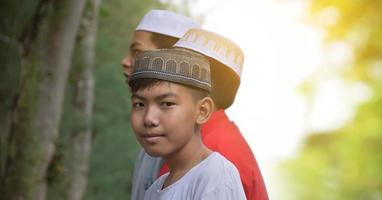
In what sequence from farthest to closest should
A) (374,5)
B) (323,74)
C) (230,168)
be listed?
(323,74) → (374,5) → (230,168)

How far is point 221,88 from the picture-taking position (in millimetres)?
3879

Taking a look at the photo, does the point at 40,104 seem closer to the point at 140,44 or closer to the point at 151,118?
the point at 140,44

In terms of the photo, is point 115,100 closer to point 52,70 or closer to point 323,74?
point 323,74

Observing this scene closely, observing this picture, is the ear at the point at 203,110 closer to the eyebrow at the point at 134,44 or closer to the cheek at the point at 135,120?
the cheek at the point at 135,120

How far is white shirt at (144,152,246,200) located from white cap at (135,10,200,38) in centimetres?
100

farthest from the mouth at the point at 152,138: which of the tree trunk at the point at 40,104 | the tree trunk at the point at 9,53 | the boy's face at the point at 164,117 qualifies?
the tree trunk at the point at 9,53

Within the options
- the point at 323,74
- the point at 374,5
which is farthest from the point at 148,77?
the point at 323,74

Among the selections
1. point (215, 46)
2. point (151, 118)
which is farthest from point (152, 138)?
point (215, 46)

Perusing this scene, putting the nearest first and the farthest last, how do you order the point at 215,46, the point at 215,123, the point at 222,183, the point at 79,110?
the point at 222,183 < the point at 215,46 < the point at 215,123 < the point at 79,110

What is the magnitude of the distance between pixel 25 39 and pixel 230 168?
13.4ft

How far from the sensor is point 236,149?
12.6 ft

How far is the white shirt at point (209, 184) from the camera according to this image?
3213mm

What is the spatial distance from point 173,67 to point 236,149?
640 millimetres

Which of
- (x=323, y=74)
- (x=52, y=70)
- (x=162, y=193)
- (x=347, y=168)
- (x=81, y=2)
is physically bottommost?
(x=162, y=193)
